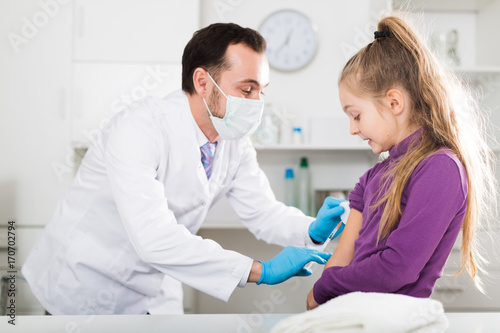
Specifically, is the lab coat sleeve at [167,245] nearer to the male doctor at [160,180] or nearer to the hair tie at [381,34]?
the male doctor at [160,180]

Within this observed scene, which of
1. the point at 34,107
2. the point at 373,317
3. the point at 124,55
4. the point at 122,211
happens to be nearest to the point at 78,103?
the point at 34,107

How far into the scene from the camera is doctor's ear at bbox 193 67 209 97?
4.89 ft

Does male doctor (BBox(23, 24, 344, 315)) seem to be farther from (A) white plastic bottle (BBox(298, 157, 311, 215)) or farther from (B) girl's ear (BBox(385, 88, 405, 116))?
(A) white plastic bottle (BBox(298, 157, 311, 215))

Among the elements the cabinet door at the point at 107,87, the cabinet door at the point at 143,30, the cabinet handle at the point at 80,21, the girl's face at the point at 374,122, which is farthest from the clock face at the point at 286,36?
the girl's face at the point at 374,122

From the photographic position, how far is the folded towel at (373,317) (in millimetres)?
598

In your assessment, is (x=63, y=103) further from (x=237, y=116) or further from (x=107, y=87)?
(x=237, y=116)

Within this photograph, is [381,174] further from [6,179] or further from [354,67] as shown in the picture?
[6,179]

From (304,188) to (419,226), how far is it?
5.78 ft

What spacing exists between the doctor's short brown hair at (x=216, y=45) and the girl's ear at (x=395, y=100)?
577 millimetres

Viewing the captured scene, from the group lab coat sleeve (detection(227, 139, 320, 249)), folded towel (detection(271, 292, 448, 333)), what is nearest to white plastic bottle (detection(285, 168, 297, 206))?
lab coat sleeve (detection(227, 139, 320, 249))

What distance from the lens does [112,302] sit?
57.4 inches

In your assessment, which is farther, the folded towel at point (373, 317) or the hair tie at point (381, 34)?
the hair tie at point (381, 34)

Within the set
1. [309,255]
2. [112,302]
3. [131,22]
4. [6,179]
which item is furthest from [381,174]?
[6,179]

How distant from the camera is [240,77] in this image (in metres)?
1.44
